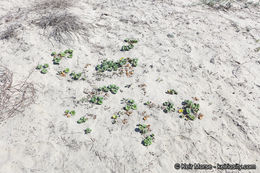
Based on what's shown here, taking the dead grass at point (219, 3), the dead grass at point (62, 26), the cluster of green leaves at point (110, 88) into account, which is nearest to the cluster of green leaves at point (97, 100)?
the cluster of green leaves at point (110, 88)

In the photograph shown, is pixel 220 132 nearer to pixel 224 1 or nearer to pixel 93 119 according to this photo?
pixel 93 119

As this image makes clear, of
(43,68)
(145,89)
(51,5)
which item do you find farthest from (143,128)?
(51,5)

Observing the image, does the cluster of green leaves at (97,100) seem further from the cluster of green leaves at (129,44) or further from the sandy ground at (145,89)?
the cluster of green leaves at (129,44)

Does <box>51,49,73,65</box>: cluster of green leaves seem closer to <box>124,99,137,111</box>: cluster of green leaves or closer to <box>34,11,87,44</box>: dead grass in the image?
<box>34,11,87,44</box>: dead grass

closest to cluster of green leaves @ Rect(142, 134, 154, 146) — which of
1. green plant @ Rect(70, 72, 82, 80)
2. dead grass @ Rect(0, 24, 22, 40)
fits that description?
green plant @ Rect(70, 72, 82, 80)

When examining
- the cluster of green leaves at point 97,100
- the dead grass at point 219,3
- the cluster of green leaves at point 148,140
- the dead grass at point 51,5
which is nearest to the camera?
the cluster of green leaves at point 148,140

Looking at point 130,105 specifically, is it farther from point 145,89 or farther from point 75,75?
point 75,75
